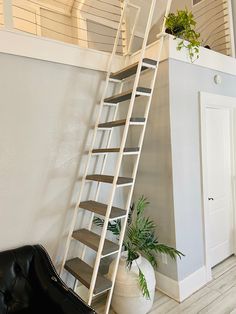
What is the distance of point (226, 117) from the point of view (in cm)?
316

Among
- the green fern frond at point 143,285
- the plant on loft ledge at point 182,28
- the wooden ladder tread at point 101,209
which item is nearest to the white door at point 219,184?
the plant on loft ledge at point 182,28

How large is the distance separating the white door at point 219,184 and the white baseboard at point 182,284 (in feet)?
0.90

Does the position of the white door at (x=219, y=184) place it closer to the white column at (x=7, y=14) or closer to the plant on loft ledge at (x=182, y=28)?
the plant on loft ledge at (x=182, y=28)

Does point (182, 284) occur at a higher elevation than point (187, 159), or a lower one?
lower

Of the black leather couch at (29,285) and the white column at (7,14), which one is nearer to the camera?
the black leather couch at (29,285)

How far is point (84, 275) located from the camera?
2023 mm

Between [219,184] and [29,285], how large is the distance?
2.41m

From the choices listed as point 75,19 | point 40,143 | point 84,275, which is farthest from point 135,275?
point 75,19

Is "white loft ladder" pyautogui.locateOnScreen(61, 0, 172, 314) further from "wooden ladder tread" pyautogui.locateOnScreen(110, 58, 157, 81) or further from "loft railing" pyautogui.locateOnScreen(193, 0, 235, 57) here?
"loft railing" pyautogui.locateOnScreen(193, 0, 235, 57)

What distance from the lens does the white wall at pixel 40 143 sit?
199 cm

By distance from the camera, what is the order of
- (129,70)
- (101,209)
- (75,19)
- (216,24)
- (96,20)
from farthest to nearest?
1. (75,19)
2. (96,20)
3. (216,24)
4. (129,70)
5. (101,209)

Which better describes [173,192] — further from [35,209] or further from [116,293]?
[35,209]

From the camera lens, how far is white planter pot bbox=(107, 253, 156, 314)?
2137 mm

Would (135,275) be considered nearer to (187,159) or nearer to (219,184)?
(187,159)
